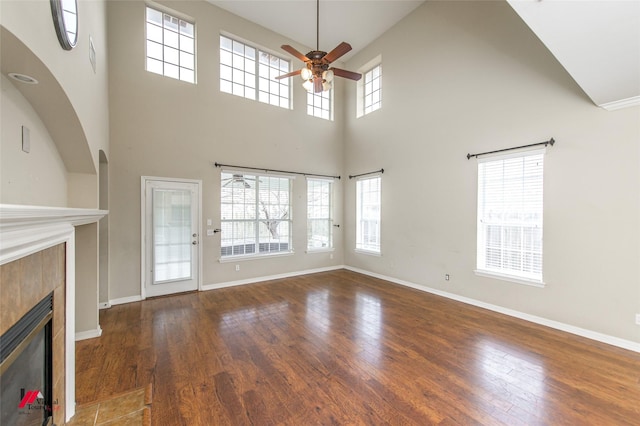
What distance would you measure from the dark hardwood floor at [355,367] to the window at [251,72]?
4.30 meters

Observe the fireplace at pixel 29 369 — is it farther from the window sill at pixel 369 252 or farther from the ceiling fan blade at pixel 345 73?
the window sill at pixel 369 252

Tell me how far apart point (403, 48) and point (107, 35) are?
5.12 meters

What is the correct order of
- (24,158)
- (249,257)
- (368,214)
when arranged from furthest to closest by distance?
1. (368,214)
2. (249,257)
3. (24,158)

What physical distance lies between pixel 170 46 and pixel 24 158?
402cm

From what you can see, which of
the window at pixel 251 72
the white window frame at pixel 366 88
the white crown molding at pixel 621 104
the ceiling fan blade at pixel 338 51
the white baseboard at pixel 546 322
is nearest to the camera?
the white crown molding at pixel 621 104

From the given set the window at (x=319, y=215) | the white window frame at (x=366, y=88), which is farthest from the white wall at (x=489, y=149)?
the window at (x=319, y=215)

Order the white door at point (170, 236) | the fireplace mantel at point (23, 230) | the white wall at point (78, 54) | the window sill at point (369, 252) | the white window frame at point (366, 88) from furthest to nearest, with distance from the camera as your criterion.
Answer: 1. the white window frame at point (366, 88)
2. the window sill at point (369, 252)
3. the white door at point (170, 236)
4. the white wall at point (78, 54)
5. the fireplace mantel at point (23, 230)

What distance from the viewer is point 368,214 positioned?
6227mm

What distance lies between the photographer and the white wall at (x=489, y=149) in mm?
2979

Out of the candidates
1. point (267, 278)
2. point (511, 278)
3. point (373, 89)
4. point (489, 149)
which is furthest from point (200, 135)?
point (511, 278)

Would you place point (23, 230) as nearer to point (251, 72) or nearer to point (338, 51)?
point (338, 51)

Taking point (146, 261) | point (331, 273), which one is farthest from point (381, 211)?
point (146, 261)

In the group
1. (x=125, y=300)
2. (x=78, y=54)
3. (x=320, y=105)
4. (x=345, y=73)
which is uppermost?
(x=320, y=105)

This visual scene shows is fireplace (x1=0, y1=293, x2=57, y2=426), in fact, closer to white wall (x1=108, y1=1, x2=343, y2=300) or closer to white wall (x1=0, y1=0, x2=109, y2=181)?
white wall (x1=0, y1=0, x2=109, y2=181)
